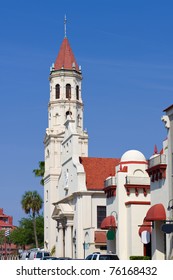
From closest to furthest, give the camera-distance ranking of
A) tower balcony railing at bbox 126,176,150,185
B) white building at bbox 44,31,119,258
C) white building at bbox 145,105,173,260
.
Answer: white building at bbox 145,105,173,260
tower balcony railing at bbox 126,176,150,185
white building at bbox 44,31,119,258

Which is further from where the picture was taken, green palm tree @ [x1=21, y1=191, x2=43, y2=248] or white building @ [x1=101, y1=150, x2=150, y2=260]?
green palm tree @ [x1=21, y1=191, x2=43, y2=248]

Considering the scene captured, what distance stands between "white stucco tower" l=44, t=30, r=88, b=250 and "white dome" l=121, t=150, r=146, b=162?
27.4 m

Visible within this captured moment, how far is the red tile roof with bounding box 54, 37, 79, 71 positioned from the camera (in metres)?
79.8

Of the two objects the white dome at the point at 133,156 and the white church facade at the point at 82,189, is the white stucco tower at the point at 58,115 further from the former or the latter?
the white dome at the point at 133,156

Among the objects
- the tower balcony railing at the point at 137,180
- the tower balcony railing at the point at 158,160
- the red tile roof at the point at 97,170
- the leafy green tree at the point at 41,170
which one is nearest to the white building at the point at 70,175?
the red tile roof at the point at 97,170

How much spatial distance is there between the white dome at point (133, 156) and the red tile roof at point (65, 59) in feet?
106

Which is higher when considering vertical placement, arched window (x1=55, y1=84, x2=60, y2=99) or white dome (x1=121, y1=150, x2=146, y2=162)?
arched window (x1=55, y1=84, x2=60, y2=99)

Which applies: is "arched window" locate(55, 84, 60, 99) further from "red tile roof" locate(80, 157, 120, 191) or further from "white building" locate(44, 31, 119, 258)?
"red tile roof" locate(80, 157, 120, 191)

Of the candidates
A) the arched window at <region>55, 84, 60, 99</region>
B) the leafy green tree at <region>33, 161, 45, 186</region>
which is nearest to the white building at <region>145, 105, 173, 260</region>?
the arched window at <region>55, 84, 60, 99</region>

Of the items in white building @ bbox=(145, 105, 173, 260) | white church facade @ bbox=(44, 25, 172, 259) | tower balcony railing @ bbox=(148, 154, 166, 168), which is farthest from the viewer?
white church facade @ bbox=(44, 25, 172, 259)

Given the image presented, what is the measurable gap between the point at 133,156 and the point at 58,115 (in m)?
31.2

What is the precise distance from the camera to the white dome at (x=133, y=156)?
160ft

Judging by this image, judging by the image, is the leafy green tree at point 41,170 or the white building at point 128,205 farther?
the leafy green tree at point 41,170

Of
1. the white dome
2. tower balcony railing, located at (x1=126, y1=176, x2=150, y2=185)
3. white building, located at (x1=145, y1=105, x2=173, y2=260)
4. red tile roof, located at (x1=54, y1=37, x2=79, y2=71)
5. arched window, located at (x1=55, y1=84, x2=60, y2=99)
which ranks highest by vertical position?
red tile roof, located at (x1=54, y1=37, x2=79, y2=71)
